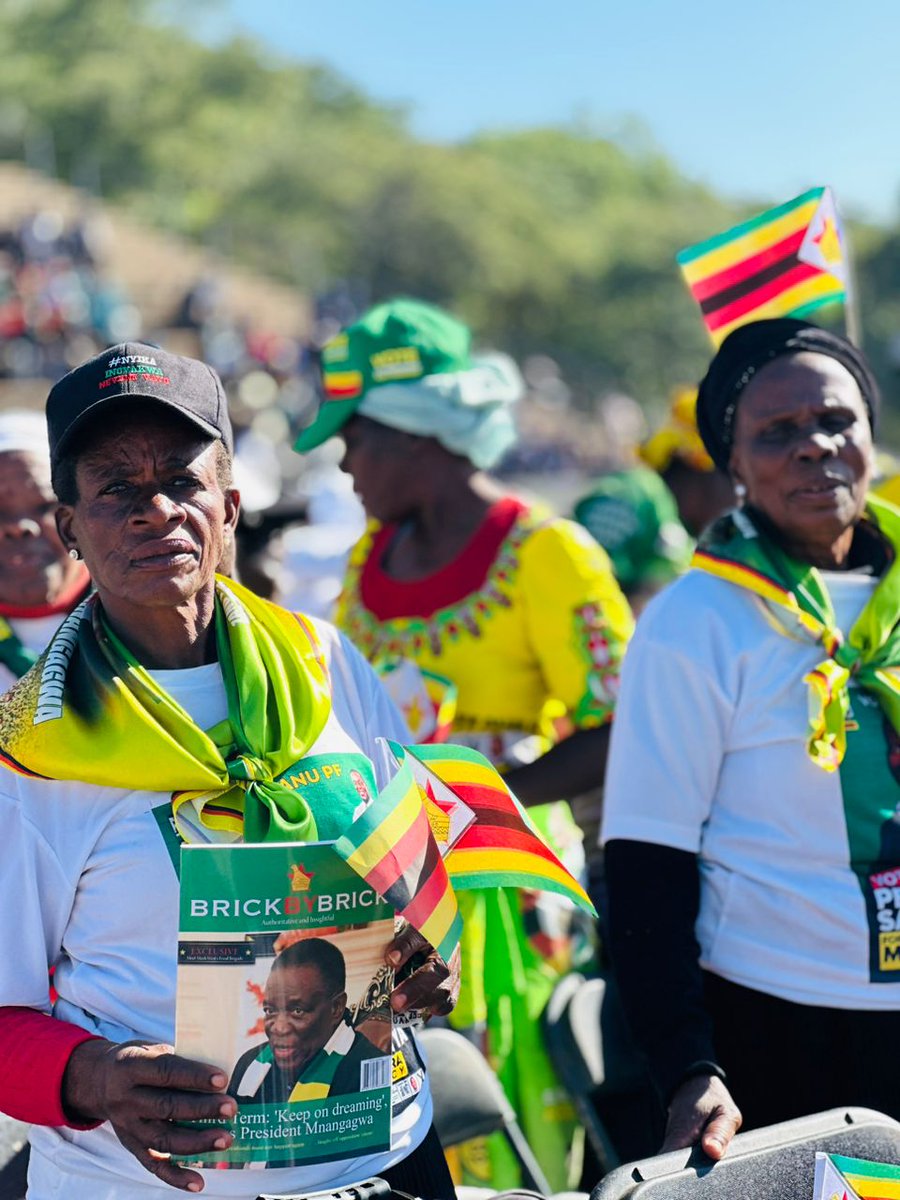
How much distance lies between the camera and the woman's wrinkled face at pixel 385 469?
400 centimetres

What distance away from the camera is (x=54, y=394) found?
2.28 meters

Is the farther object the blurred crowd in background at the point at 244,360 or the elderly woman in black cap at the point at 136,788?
the blurred crowd in background at the point at 244,360

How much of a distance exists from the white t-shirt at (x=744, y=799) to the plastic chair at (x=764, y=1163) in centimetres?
39

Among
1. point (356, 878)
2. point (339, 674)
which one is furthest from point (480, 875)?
point (339, 674)

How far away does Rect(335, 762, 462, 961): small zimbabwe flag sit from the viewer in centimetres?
196

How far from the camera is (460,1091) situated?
10.5 feet

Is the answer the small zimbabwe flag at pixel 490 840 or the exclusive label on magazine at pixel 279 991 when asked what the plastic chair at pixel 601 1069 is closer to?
the small zimbabwe flag at pixel 490 840

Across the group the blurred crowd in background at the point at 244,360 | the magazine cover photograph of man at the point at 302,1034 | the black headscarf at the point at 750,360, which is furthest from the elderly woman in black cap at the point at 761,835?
the blurred crowd in background at the point at 244,360

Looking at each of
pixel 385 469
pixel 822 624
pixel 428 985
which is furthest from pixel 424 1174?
pixel 385 469

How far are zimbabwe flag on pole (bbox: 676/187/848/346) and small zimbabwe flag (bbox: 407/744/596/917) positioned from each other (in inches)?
55.8

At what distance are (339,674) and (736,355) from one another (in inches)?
44.0

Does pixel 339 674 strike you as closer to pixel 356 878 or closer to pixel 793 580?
pixel 356 878

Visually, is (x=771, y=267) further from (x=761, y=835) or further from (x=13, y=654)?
(x=13, y=654)

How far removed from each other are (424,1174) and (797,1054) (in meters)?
0.76
